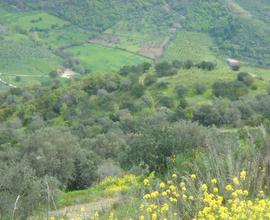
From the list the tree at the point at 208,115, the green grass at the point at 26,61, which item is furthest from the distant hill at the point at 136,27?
the tree at the point at 208,115

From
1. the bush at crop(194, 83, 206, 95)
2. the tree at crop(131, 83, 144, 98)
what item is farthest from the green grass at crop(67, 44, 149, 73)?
the bush at crop(194, 83, 206, 95)

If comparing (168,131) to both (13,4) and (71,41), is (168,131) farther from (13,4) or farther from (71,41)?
(13,4)

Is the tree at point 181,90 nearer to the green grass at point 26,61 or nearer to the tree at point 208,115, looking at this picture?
the tree at point 208,115

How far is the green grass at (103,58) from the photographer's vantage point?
11200 centimetres

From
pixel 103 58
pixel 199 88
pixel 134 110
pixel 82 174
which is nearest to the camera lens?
pixel 82 174

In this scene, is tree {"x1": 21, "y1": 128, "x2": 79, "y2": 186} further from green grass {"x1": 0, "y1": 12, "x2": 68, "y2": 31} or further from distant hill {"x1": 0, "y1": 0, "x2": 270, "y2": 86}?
green grass {"x1": 0, "y1": 12, "x2": 68, "y2": 31}

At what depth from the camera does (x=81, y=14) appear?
146 meters

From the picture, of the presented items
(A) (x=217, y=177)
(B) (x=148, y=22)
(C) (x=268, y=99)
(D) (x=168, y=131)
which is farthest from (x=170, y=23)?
(A) (x=217, y=177)

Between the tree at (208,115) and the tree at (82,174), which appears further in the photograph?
the tree at (208,115)

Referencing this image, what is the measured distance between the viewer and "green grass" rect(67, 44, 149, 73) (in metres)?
112

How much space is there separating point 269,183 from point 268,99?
39.0 m

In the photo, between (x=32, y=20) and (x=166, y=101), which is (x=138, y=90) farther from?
(x=32, y=20)

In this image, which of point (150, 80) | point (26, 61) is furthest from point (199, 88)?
point (26, 61)

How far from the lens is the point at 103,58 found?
4582 inches
